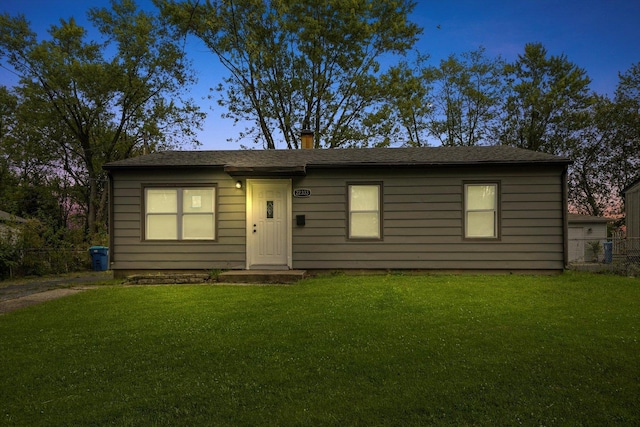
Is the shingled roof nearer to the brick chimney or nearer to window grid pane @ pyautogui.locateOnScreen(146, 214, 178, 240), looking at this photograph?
window grid pane @ pyautogui.locateOnScreen(146, 214, 178, 240)

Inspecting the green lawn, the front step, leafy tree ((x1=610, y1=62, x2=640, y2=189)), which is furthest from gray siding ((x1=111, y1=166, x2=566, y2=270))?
leafy tree ((x1=610, y1=62, x2=640, y2=189))

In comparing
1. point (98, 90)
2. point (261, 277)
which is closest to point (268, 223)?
point (261, 277)

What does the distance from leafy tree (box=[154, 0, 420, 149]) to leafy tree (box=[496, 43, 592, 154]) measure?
358 inches

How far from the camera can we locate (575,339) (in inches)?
171

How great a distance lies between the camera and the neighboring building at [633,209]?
16828 millimetres

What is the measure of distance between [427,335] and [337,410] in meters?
2.04

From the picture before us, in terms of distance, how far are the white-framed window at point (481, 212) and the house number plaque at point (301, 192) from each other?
381cm

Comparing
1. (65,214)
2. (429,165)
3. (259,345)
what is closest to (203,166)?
(429,165)

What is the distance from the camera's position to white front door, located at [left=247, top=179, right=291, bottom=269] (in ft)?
32.9

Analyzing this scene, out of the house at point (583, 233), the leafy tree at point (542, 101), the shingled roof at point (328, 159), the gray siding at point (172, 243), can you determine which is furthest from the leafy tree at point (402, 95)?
the gray siding at point (172, 243)

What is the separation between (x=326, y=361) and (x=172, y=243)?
24.1 feet

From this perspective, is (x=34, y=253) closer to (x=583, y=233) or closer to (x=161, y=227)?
(x=161, y=227)

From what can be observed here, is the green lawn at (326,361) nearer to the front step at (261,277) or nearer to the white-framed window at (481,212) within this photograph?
the front step at (261,277)

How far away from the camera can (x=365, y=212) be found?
1003cm
